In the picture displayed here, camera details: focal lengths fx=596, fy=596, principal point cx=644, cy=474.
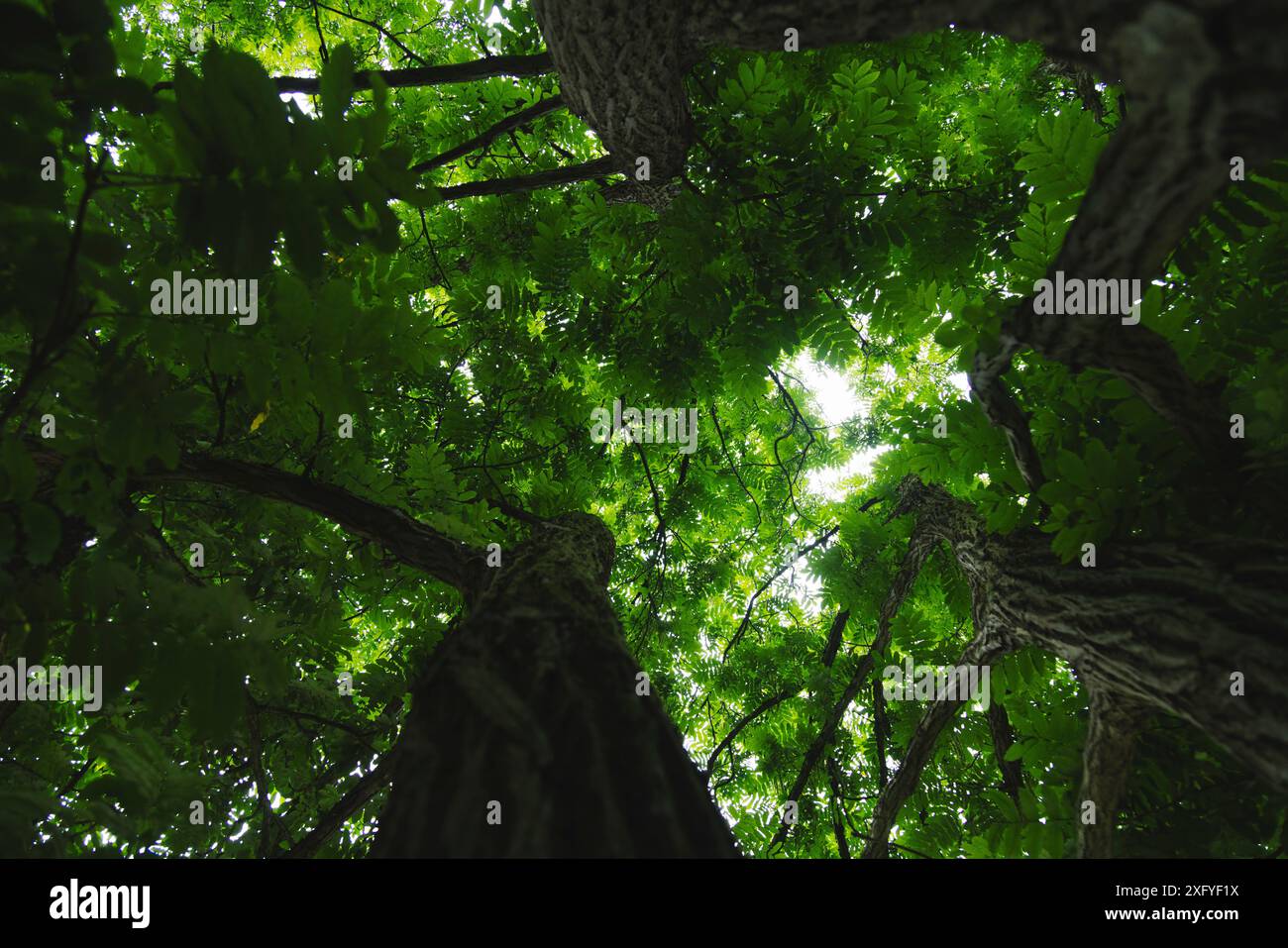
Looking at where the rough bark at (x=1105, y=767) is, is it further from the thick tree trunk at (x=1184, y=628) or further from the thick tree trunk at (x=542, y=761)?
the thick tree trunk at (x=542, y=761)

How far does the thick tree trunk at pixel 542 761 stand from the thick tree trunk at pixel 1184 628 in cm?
140

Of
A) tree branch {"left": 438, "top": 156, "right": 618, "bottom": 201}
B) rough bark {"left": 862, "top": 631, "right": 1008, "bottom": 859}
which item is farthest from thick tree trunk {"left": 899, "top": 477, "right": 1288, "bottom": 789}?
tree branch {"left": 438, "top": 156, "right": 618, "bottom": 201}

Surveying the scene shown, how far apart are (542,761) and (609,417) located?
4507 millimetres

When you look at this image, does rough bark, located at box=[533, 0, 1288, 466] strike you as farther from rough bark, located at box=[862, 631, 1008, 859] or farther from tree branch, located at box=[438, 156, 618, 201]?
rough bark, located at box=[862, 631, 1008, 859]

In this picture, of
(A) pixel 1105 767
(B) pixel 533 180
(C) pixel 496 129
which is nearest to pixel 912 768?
(A) pixel 1105 767

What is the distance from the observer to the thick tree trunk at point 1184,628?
148 cm

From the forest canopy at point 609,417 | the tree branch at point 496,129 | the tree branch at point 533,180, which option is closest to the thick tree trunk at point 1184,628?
the forest canopy at point 609,417

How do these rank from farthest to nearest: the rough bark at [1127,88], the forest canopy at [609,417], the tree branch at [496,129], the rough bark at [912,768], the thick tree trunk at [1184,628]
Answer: the tree branch at [496,129] → the rough bark at [912,768] → the thick tree trunk at [1184,628] → the forest canopy at [609,417] → the rough bark at [1127,88]

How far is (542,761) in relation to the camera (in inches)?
43.6

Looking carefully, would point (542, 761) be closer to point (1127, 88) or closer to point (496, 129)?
point (1127, 88)

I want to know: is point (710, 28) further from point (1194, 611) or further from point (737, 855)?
point (737, 855)
